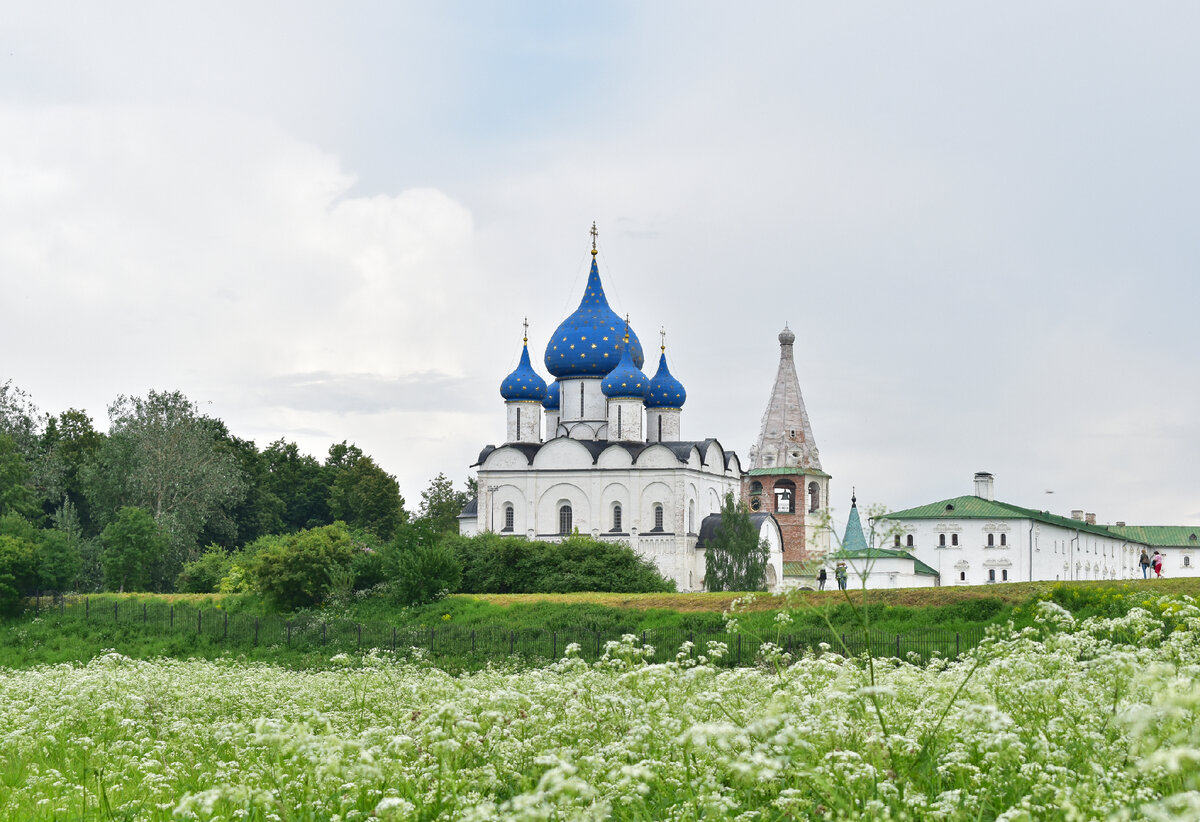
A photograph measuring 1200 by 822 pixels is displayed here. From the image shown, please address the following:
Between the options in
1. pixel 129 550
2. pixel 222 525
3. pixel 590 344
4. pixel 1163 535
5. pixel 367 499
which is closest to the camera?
pixel 129 550

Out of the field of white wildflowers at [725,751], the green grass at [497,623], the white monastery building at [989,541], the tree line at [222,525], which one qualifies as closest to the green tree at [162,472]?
the tree line at [222,525]

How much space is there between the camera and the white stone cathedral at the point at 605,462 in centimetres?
4334

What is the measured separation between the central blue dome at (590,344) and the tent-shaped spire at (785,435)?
39.2ft

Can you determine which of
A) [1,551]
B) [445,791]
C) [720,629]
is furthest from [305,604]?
[445,791]

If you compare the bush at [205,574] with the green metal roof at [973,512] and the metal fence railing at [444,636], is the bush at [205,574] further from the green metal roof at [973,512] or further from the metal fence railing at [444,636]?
the green metal roof at [973,512]

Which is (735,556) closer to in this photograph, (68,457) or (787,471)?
(787,471)

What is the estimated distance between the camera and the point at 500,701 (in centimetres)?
558

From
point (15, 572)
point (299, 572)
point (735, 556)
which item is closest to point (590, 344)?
point (735, 556)

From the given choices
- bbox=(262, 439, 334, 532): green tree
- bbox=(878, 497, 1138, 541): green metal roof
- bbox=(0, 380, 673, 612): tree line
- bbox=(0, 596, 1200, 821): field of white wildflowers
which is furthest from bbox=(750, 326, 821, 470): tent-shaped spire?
bbox=(0, 596, 1200, 821): field of white wildflowers

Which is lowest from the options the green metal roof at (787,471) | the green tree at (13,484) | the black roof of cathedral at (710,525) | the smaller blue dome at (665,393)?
the black roof of cathedral at (710,525)

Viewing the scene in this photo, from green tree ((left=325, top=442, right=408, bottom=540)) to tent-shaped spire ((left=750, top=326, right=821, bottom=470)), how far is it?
57.9 ft

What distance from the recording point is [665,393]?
153 ft

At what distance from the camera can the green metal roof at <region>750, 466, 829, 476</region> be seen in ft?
183

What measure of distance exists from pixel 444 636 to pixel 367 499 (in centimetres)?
3804
